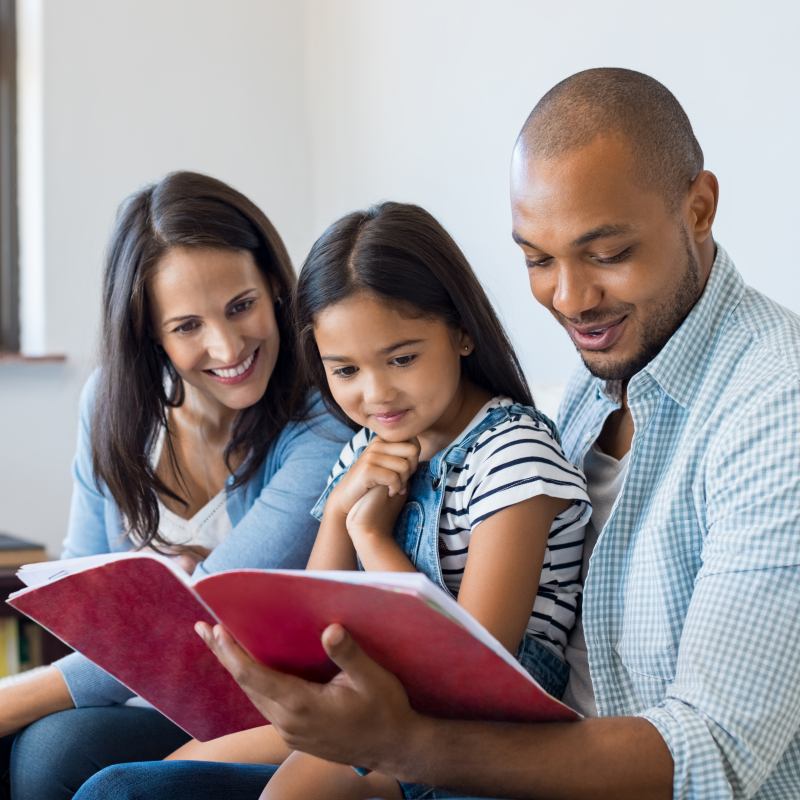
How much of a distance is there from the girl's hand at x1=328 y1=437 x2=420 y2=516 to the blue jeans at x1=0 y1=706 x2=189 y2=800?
0.45 metres

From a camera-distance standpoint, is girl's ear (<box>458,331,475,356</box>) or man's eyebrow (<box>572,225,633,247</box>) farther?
girl's ear (<box>458,331,475,356</box>)

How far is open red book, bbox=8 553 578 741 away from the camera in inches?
33.5

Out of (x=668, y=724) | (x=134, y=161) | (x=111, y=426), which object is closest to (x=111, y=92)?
(x=134, y=161)

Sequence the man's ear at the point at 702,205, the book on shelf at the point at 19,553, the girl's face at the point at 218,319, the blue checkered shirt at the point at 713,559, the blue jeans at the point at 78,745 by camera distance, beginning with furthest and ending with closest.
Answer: the book on shelf at the point at 19,553, the girl's face at the point at 218,319, the blue jeans at the point at 78,745, the man's ear at the point at 702,205, the blue checkered shirt at the point at 713,559

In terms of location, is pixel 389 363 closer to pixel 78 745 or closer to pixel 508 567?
pixel 508 567

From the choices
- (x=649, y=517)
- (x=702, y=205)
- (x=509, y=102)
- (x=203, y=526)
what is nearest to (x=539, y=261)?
(x=702, y=205)

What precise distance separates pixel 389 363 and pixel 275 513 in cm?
35

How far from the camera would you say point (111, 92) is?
348 cm

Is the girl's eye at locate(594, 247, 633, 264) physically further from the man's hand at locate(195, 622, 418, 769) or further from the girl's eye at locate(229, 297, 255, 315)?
the girl's eye at locate(229, 297, 255, 315)

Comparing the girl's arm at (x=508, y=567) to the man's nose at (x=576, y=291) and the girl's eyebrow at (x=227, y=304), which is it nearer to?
the man's nose at (x=576, y=291)

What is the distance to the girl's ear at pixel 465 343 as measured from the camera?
4.76 feet

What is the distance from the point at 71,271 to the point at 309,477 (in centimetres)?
206

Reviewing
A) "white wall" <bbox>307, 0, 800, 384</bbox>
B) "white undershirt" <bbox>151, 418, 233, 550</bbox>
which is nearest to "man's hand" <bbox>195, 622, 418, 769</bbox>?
"white undershirt" <bbox>151, 418, 233, 550</bbox>

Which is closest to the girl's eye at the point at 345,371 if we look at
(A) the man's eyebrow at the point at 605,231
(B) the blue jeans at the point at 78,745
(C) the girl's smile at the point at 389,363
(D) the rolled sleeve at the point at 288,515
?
(C) the girl's smile at the point at 389,363
